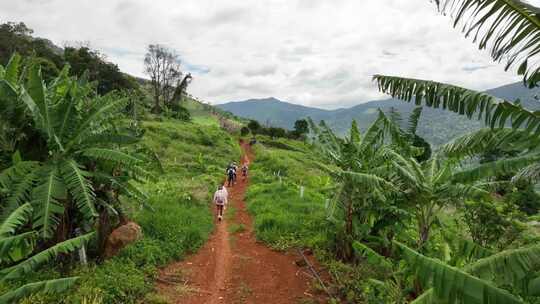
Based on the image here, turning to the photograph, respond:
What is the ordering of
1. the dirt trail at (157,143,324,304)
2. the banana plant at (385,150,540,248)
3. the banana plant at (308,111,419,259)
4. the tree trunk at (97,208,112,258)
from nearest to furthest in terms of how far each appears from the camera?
the banana plant at (385,150,540,248), the dirt trail at (157,143,324,304), the banana plant at (308,111,419,259), the tree trunk at (97,208,112,258)

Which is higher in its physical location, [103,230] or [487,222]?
[487,222]

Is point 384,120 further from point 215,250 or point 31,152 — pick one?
point 31,152

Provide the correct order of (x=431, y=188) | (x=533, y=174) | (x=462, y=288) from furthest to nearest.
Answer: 1. (x=431, y=188)
2. (x=533, y=174)
3. (x=462, y=288)

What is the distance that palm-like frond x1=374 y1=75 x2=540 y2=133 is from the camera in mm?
3604

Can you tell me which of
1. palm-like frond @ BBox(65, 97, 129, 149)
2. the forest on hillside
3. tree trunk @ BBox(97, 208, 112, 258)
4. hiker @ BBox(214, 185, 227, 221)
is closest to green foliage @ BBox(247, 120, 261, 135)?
hiker @ BBox(214, 185, 227, 221)

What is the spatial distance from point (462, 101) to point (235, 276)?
283 inches

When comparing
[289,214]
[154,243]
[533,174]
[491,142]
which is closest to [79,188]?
[154,243]

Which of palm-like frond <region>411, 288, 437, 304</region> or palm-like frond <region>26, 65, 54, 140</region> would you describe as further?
palm-like frond <region>26, 65, 54, 140</region>

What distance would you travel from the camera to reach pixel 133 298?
24.5 feet

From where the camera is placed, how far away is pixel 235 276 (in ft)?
30.8

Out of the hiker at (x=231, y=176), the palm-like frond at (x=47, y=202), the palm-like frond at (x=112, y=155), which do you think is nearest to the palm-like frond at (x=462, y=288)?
the palm-like frond at (x=112, y=155)

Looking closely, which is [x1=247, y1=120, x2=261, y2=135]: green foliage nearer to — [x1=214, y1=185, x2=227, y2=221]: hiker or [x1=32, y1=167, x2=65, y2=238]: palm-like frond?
[x1=214, y1=185, x2=227, y2=221]: hiker

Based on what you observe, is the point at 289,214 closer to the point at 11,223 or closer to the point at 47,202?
the point at 47,202

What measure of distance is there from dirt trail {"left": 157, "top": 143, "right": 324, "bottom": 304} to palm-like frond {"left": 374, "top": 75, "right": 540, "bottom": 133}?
539cm
